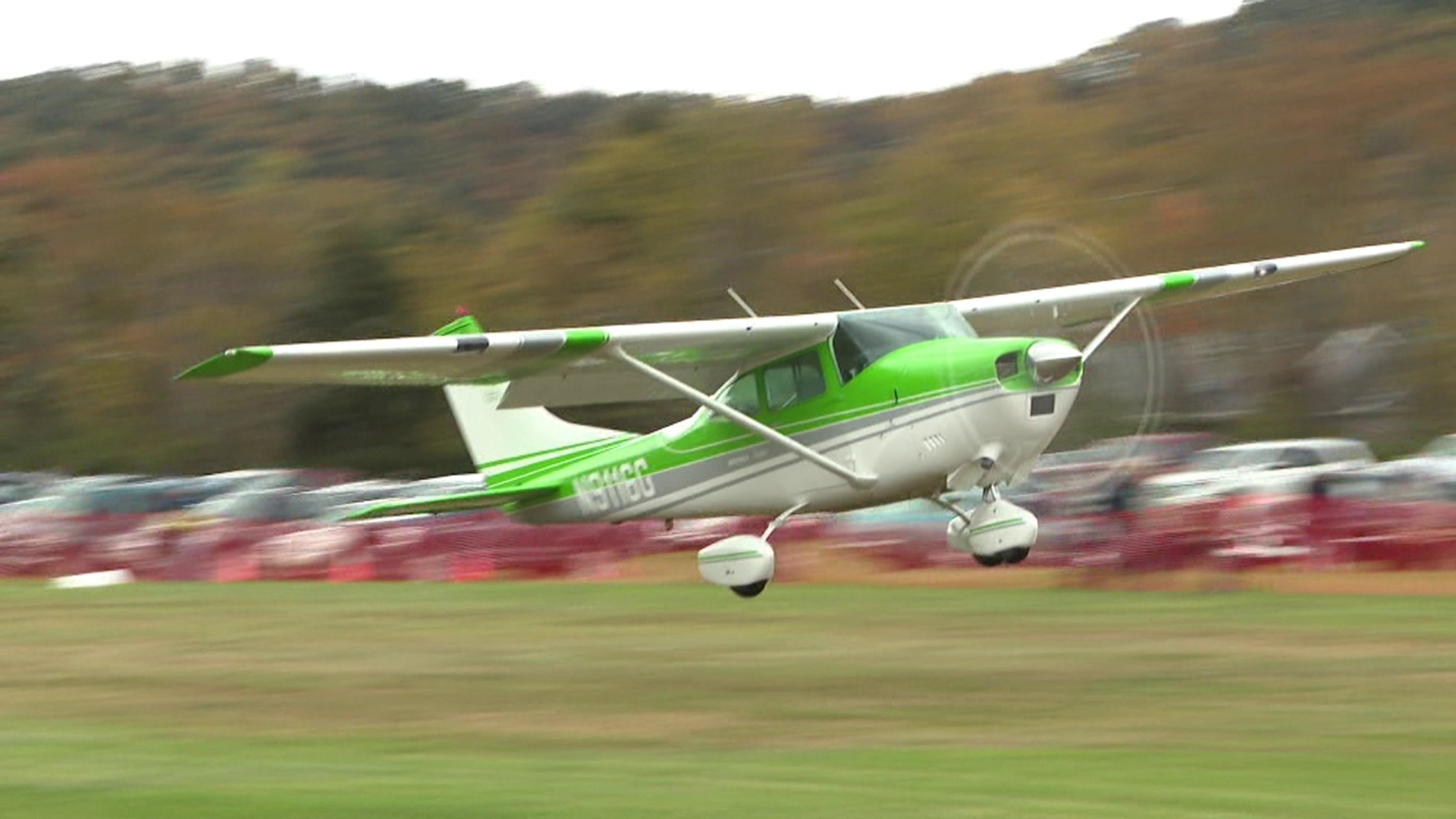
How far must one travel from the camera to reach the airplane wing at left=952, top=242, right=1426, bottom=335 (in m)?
19.2

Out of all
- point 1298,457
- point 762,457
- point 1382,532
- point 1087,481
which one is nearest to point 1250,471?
point 1298,457

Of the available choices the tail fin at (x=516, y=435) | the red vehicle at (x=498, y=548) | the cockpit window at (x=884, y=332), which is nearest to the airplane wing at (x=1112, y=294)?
the cockpit window at (x=884, y=332)

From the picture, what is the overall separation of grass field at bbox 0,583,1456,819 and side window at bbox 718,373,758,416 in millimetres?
2212

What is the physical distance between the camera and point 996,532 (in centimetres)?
1691

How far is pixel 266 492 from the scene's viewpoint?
129 feet

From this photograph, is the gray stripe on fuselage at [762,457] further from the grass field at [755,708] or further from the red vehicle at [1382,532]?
the red vehicle at [1382,532]

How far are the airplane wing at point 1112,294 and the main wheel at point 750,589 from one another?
3188 millimetres

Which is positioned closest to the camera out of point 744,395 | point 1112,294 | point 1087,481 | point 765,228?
point 744,395

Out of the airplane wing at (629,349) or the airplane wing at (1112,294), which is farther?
the airplane wing at (1112,294)

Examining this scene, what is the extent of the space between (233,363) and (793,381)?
5.80 m

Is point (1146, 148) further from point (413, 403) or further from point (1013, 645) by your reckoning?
point (1013, 645)

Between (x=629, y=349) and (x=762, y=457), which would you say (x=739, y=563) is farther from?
(x=629, y=349)

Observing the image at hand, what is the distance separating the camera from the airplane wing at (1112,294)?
1922 cm

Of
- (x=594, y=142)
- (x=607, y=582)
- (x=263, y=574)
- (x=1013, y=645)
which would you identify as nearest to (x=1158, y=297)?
(x=1013, y=645)
